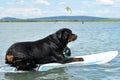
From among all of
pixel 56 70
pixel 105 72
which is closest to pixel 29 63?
pixel 56 70

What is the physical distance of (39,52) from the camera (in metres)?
14.0

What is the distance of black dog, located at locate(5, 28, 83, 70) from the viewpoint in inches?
535

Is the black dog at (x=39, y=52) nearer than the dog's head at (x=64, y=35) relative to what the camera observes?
Yes

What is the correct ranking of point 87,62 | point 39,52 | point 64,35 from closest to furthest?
1. point 39,52
2. point 64,35
3. point 87,62

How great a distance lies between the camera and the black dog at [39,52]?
44.5ft

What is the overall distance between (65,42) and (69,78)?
1.80 m

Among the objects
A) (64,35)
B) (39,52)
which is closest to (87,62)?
(64,35)

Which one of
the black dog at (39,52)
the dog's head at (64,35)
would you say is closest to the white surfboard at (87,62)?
the black dog at (39,52)

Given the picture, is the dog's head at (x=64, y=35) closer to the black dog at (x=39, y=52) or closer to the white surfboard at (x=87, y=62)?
the black dog at (x=39, y=52)

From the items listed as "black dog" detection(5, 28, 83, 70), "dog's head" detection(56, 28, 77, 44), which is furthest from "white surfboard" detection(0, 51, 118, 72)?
"dog's head" detection(56, 28, 77, 44)

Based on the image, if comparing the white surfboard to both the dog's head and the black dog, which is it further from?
Result: the dog's head

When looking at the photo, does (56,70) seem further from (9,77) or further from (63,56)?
(9,77)

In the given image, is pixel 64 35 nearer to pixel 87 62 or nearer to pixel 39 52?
pixel 39 52

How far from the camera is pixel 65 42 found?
1454 cm
